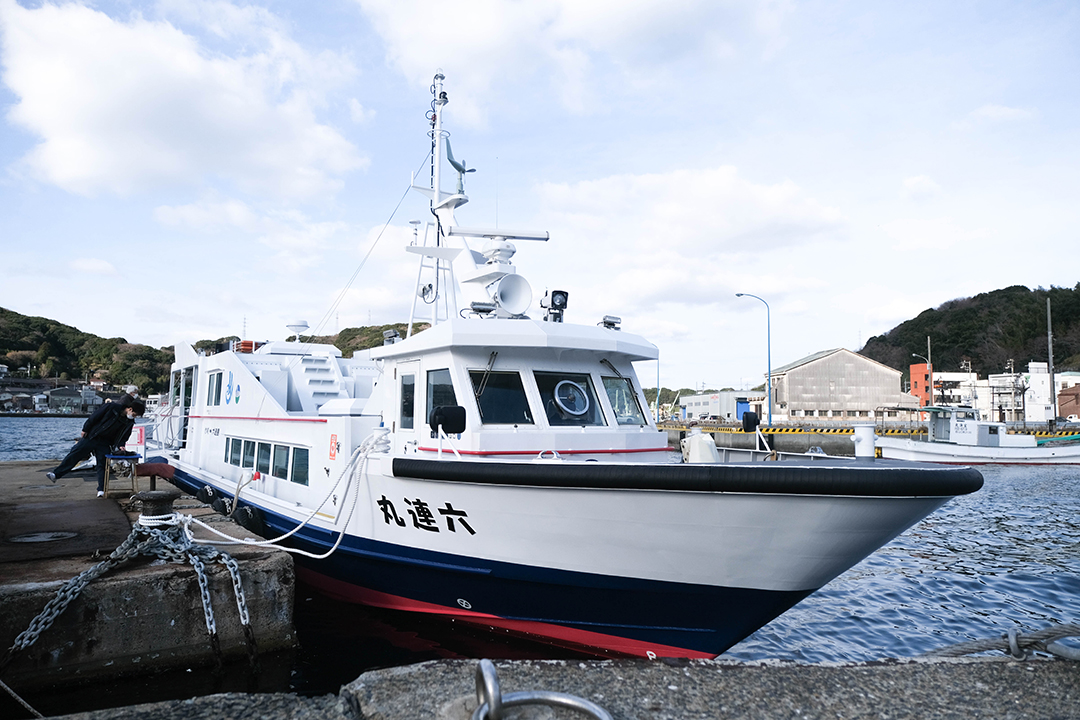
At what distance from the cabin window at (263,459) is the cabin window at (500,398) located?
3992 mm

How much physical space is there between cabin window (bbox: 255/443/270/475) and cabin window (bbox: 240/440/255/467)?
203 mm

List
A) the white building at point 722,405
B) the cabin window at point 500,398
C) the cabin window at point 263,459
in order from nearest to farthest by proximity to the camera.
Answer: the cabin window at point 500,398, the cabin window at point 263,459, the white building at point 722,405

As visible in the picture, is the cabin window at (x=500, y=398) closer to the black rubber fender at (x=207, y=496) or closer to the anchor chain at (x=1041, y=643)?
the anchor chain at (x=1041, y=643)

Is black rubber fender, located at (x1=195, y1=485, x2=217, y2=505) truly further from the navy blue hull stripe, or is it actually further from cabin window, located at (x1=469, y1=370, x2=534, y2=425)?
the navy blue hull stripe

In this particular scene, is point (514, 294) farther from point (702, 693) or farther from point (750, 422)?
point (702, 693)

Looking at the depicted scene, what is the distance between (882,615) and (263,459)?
860 cm

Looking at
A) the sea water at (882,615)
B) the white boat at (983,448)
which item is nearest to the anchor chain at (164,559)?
the sea water at (882,615)

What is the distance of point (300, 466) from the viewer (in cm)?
787

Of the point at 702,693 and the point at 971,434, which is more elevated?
the point at 971,434

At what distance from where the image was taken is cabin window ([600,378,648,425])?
688cm

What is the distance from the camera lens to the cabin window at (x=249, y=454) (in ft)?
29.9

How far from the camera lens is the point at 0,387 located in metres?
86.8

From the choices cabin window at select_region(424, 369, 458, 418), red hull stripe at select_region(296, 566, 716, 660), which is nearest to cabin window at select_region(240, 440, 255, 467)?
red hull stripe at select_region(296, 566, 716, 660)

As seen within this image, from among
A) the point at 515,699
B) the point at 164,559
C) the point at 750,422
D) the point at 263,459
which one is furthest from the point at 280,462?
the point at 515,699
